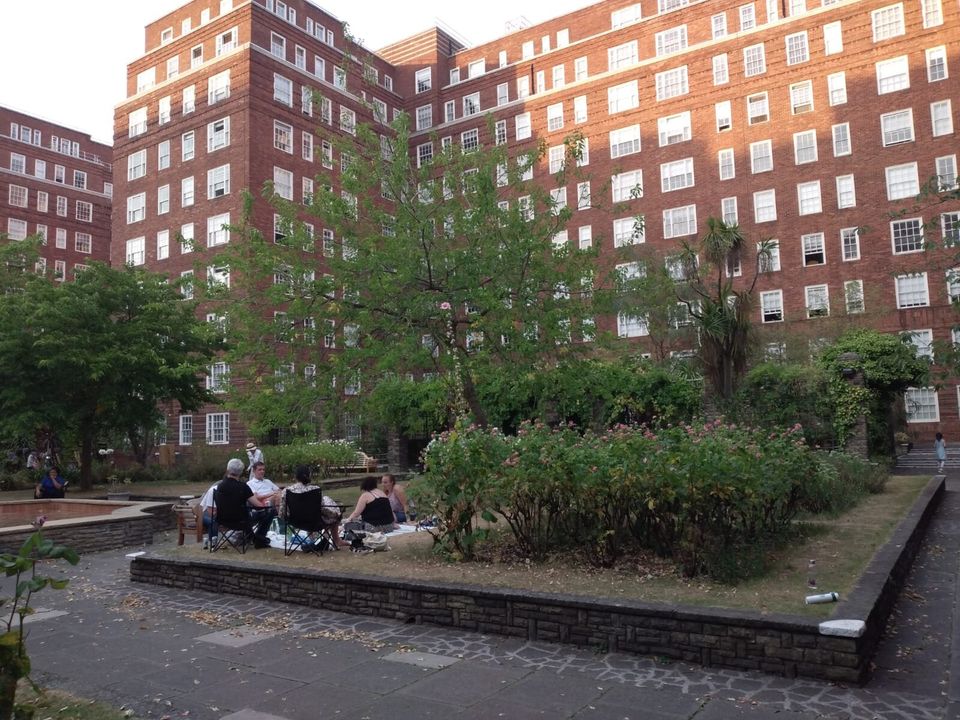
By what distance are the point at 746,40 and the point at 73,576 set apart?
4229 centimetres

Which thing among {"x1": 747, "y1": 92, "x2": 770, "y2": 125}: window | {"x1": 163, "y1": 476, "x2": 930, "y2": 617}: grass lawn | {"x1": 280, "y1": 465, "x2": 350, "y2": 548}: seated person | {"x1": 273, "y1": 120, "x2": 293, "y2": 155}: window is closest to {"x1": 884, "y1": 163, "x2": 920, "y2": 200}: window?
{"x1": 747, "y1": 92, "x2": 770, "y2": 125}: window

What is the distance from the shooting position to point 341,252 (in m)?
13.0

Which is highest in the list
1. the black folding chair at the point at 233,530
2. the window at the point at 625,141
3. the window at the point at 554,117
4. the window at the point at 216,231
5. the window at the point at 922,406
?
the window at the point at 554,117

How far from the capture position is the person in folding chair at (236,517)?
10086 millimetres

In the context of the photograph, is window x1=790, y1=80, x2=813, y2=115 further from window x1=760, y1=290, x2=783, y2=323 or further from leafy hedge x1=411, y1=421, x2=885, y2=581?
leafy hedge x1=411, y1=421, x2=885, y2=581

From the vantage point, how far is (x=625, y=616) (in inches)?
241

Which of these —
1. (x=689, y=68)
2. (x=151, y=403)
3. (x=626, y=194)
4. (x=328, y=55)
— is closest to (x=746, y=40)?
(x=689, y=68)

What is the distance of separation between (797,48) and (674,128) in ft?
24.2

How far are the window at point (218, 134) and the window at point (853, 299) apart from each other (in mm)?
32708

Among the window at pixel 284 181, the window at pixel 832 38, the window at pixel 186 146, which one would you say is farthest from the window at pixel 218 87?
the window at pixel 832 38

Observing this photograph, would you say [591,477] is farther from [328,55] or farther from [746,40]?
[328,55]

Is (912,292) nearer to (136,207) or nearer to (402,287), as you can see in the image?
(402,287)

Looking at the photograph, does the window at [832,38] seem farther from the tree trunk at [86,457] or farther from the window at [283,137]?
the tree trunk at [86,457]

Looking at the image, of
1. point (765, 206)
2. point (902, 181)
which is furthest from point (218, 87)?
point (902, 181)
